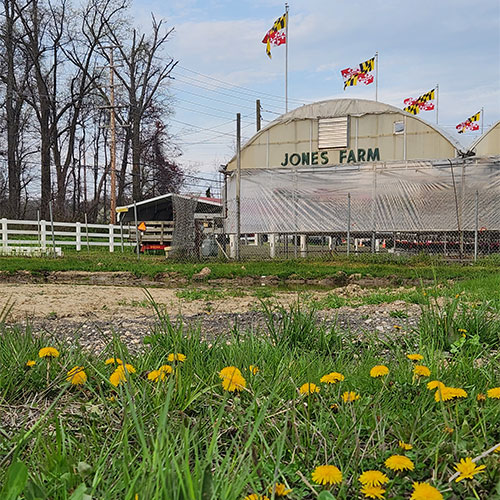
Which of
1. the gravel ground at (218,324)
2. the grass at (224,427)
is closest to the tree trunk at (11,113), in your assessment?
the gravel ground at (218,324)

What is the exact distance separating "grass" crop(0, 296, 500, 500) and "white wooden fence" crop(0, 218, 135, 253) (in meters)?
20.2

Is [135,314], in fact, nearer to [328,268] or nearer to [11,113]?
[328,268]

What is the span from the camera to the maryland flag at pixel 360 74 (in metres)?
26.3

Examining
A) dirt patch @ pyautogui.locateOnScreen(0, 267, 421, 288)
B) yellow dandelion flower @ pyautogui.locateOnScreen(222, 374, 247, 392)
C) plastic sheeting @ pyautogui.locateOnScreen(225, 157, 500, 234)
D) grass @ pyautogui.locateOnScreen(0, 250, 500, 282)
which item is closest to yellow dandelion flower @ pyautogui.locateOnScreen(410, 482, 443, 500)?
yellow dandelion flower @ pyautogui.locateOnScreen(222, 374, 247, 392)

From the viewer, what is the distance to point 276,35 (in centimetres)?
2580

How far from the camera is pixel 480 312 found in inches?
140

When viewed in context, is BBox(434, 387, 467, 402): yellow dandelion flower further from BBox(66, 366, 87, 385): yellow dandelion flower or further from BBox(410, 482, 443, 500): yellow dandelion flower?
BBox(66, 366, 87, 385): yellow dandelion flower

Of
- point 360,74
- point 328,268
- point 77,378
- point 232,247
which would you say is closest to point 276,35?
point 360,74

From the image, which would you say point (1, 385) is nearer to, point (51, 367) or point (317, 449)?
point (51, 367)

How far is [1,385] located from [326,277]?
10.7 m

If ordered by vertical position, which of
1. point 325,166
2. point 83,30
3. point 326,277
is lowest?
point 326,277

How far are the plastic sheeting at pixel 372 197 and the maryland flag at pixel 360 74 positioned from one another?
868 centimetres

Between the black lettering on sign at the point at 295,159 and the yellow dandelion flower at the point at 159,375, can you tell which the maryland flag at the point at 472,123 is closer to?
the black lettering on sign at the point at 295,159

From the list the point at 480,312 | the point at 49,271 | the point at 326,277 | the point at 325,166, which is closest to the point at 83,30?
the point at 325,166
